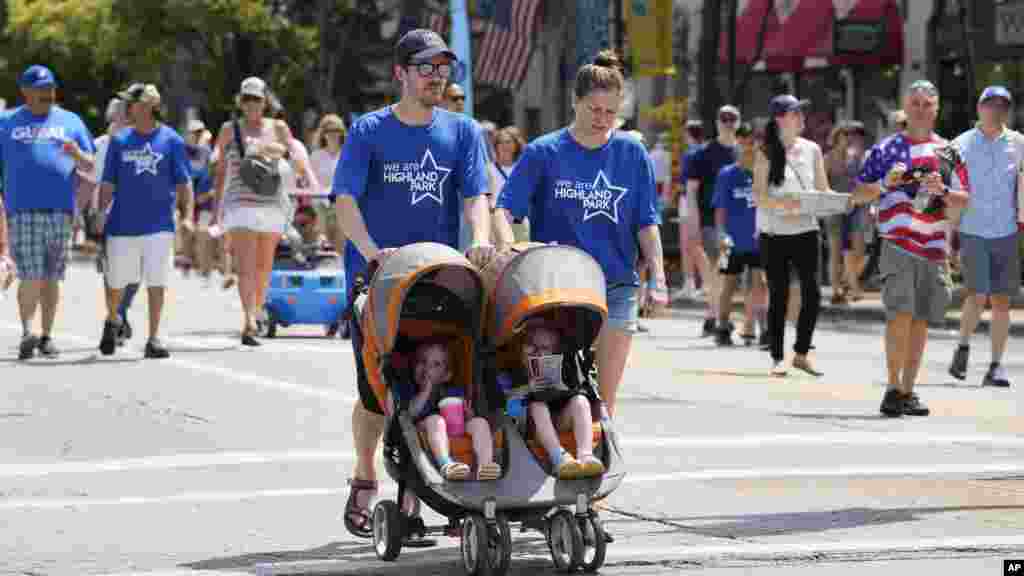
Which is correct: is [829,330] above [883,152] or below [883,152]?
below

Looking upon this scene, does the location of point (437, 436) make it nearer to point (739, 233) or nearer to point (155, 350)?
point (155, 350)

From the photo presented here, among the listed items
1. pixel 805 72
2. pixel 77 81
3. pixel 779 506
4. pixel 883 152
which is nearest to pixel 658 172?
pixel 805 72

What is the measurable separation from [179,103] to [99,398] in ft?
188

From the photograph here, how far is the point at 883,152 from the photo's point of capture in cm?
1408

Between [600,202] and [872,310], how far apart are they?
15875 millimetres

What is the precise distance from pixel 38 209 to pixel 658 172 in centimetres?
1558

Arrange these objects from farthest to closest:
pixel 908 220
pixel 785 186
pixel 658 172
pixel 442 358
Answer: pixel 658 172
pixel 785 186
pixel 908 220
pixel 442 358

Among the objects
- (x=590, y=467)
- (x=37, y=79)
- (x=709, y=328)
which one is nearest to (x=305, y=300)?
(x=37, y=79)

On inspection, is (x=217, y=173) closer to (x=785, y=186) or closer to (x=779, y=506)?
(x=785, y=186)

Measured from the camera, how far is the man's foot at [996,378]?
16.2 meters

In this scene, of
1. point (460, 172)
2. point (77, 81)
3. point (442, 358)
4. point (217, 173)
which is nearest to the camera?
point (442, 358)

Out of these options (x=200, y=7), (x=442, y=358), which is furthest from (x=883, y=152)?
(x=200, y=7)

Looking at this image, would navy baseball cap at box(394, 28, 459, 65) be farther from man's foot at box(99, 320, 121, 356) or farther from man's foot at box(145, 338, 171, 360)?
man's foot at box(99, 320, 121, 356)

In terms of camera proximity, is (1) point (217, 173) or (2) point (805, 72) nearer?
(1) point (217, 173)
